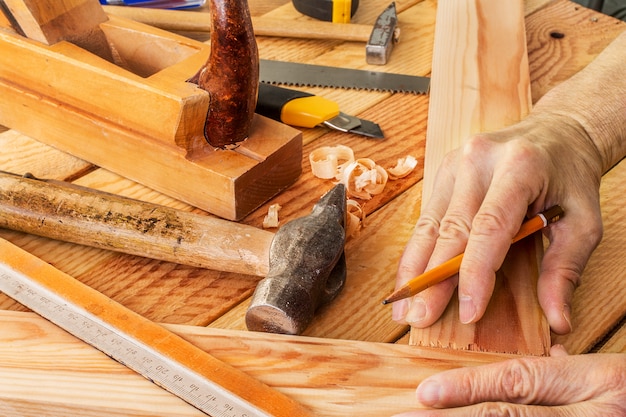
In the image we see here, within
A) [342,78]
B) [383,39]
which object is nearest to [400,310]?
[342,78]

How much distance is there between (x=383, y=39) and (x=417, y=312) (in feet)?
3.11

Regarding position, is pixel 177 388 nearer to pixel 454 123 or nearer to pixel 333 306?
pixel 333 306

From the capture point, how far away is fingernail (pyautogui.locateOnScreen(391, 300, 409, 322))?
1.05 meters

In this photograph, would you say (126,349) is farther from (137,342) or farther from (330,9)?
(330,9)

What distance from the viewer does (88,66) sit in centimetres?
130

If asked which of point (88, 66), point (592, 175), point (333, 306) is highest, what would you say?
point (88, 66)

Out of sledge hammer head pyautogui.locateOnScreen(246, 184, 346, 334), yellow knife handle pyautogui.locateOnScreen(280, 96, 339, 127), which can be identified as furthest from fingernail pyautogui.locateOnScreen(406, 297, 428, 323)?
yellow knife handle pyautogui.locateOnScreen(280, 96, 339, 127)

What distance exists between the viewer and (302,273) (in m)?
1.02

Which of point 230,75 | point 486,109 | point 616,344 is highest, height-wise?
point 230,75

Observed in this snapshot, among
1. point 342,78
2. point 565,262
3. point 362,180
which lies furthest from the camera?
point 342,78

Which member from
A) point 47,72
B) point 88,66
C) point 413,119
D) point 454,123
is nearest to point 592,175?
point 454,123

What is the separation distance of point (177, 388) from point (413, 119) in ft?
2.93

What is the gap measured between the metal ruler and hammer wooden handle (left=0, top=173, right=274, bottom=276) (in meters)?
0.08

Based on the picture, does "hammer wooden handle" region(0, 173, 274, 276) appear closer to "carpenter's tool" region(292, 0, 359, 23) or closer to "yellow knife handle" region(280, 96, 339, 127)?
"yellow knife handle" region(280, 96, 339, 127)
